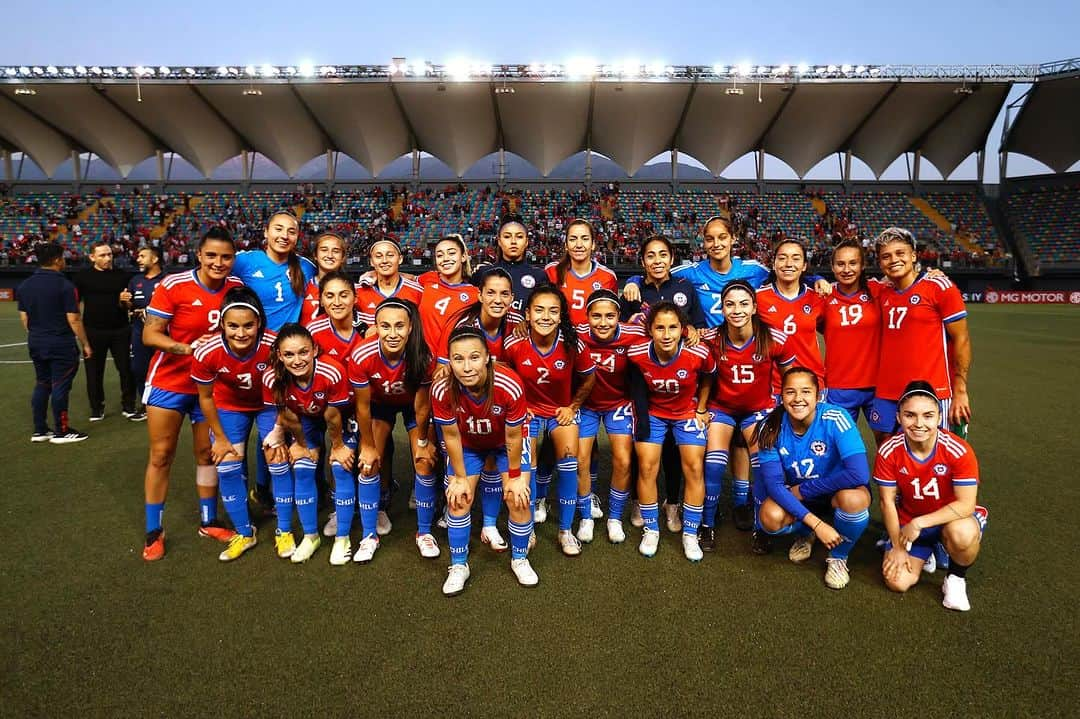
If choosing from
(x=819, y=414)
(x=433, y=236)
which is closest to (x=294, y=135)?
(x=433, y=236)

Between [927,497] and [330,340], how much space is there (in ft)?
12.6

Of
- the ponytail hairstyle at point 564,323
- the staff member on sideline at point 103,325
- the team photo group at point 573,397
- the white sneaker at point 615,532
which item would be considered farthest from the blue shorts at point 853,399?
the staff member on sideline at point 103,325

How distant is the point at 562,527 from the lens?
12.5ft

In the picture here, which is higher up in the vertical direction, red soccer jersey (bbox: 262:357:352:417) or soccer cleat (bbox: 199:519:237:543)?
red soccer jersey (bbox: 262:357:352:417)

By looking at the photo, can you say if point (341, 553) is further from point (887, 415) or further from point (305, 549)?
point (887, 415)

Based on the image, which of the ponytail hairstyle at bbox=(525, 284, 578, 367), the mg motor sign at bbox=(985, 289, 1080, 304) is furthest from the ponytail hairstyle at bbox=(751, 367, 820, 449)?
the mg motor sign at bbox=(985, 289, 1080, 304)

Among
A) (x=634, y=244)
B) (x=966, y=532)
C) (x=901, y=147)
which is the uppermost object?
(x=901, y=147)

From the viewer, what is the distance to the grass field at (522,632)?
2344mm

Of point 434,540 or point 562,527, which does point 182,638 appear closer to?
point 434,540

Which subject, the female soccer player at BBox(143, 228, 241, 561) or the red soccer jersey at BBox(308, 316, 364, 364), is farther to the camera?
the red soccer jersey at BBox(308, 316, 364, 364)

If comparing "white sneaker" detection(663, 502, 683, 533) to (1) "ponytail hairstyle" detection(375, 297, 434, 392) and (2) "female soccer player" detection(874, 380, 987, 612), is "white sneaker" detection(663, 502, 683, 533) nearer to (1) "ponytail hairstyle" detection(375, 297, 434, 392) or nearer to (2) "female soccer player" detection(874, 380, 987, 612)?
(2) "female soccer player" detection(874, 380, 987, 612)

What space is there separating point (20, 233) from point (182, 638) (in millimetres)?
39632

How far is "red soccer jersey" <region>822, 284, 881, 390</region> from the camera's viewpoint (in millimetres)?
3906

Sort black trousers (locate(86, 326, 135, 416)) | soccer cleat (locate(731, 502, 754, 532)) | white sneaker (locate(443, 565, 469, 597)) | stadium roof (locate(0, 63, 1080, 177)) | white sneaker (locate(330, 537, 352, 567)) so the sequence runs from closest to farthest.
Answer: white sneaker (locate(443, 565, 469, 597))
white sneaker (locate(330, 537, 352, 567))
soccer cleat (locate(731, 502, 754, 532))
black trousers (locate(86, 326, 135, 416))
stadium roof (locate(0, 63, 1080, 177))
